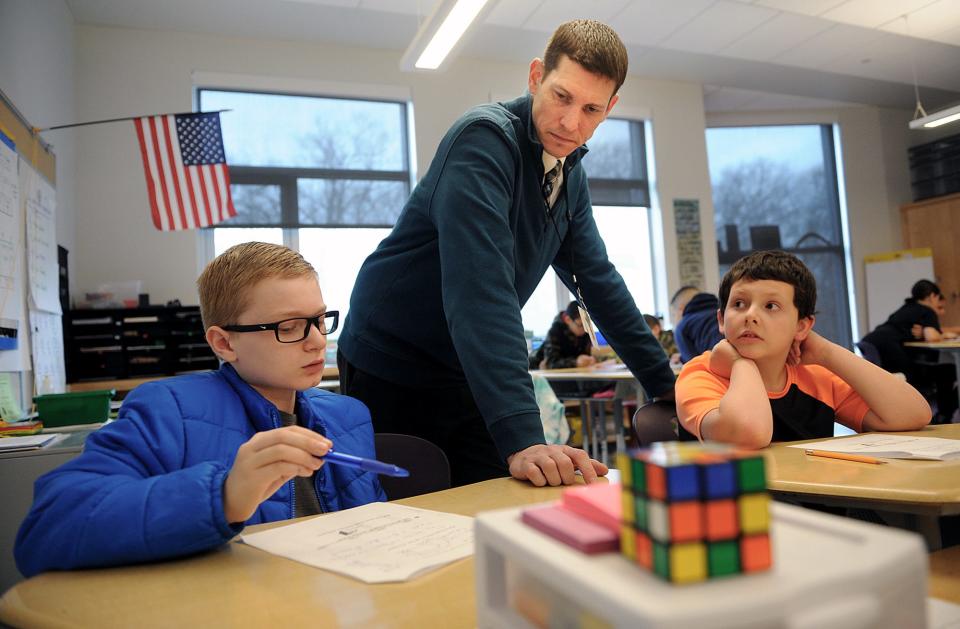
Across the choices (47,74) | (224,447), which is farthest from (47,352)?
(224,447)

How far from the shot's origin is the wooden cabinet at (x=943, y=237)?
749 cm

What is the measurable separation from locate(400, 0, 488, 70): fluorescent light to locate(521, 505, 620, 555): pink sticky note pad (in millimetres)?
3360

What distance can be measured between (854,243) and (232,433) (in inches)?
332

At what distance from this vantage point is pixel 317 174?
5.56 m

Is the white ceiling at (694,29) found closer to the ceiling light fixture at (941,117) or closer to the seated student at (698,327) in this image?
the ceiling light fixture at (941,117)

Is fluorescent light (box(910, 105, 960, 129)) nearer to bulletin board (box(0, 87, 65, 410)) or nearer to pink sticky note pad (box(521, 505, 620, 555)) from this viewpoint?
bulletin board (box(0, 87, 65, 410))

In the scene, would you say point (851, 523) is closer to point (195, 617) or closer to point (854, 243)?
point (195, 617)

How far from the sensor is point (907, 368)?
500 centimetres

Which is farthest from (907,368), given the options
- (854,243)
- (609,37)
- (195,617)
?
(195,617)

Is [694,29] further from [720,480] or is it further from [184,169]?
[720,480]

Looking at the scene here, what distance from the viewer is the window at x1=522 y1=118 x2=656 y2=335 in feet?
21.7

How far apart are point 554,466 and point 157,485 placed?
0.51 meters

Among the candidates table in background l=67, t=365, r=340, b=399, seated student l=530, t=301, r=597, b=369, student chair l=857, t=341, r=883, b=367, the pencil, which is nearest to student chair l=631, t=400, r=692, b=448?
the pencil

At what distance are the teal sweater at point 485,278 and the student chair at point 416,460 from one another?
7.7 inches
